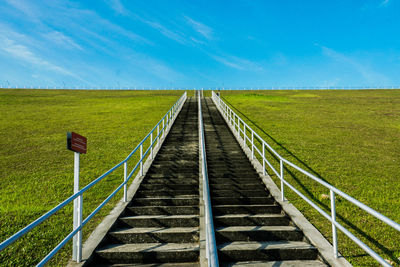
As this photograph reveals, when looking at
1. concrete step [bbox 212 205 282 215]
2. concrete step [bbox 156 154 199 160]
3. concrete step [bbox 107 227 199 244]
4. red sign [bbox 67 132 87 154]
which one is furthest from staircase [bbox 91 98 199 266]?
red sign [bbox 67 132 87 154]

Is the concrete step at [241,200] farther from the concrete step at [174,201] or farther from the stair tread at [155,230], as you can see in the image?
the stair tread at [155,230]

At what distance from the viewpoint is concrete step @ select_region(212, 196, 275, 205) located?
18.2ft

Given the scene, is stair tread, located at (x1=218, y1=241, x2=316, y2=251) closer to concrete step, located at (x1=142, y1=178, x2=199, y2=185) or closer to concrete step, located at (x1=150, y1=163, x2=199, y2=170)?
concrete step, located at (x1=142, y1=178, x2=199, y2=185)

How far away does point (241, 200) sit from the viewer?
5.56 meters

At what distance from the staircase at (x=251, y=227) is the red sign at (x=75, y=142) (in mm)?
2779

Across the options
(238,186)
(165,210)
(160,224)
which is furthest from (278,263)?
(238,186)

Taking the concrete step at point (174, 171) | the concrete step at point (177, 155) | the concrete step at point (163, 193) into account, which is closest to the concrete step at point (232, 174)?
the concrete step at point (174, 171)

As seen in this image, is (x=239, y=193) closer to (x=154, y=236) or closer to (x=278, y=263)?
(x=278, y=263)

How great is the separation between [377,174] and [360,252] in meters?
4.66

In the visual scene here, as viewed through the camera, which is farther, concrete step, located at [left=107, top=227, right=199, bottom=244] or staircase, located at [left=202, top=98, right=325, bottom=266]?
concrete step, located at [left=107, top=227, right=199, bottom=244]

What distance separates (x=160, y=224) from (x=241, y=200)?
6.77 feet

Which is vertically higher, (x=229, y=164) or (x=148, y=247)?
(x=229, y=164)

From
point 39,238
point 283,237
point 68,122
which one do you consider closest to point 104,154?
point 39,238

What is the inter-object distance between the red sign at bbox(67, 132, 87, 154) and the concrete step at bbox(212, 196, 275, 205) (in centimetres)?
337
